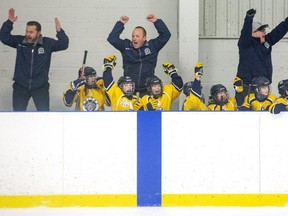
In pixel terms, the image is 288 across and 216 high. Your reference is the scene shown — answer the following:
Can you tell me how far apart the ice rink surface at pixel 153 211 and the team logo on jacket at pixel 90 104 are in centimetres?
139

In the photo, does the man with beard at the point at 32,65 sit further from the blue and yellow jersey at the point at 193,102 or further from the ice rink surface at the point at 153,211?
the ice rink surface at the point at 153,211

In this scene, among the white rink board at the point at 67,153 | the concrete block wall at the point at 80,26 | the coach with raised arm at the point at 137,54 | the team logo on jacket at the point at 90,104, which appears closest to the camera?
the white rink board at the point at 67,153

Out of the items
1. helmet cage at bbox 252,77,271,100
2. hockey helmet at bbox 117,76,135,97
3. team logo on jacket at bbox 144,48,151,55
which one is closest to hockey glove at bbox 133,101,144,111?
hockey helmet at bbox 117,76,135,97

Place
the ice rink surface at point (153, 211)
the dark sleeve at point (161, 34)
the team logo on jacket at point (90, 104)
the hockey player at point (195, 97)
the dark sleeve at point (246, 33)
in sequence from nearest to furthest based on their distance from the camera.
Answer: the ice rink surface at point (153, 211)
the hockey player at point (195, 97)
the team logo on jacket at point (90, 104)
the dark sleeve at point (246, 33)
the dark sleeve at point (161, 34)

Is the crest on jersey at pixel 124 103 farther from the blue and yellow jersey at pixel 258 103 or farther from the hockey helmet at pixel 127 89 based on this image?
the blue and yellow jersey at pixel 258 103

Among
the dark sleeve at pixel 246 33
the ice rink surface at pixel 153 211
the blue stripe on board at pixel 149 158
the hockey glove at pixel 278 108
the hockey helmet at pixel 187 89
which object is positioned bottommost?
the ice rink surface at pixel 153 211

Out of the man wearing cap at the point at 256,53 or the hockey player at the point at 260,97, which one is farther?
the man wearing cap at the point at 256,53

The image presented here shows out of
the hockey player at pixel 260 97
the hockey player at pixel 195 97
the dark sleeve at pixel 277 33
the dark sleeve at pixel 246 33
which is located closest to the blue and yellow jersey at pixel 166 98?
the hockey player at pixel 195 97

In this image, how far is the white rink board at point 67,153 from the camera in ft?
22.0

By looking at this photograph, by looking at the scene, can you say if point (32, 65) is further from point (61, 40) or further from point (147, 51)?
point (147, 51)

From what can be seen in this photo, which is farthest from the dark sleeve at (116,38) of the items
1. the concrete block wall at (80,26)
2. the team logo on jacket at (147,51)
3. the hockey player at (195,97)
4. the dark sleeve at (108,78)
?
the concrete block wall at (80,26)

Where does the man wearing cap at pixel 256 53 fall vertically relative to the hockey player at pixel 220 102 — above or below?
above

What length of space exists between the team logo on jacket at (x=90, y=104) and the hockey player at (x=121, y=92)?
0.18 meters

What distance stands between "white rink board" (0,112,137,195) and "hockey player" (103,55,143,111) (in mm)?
728
